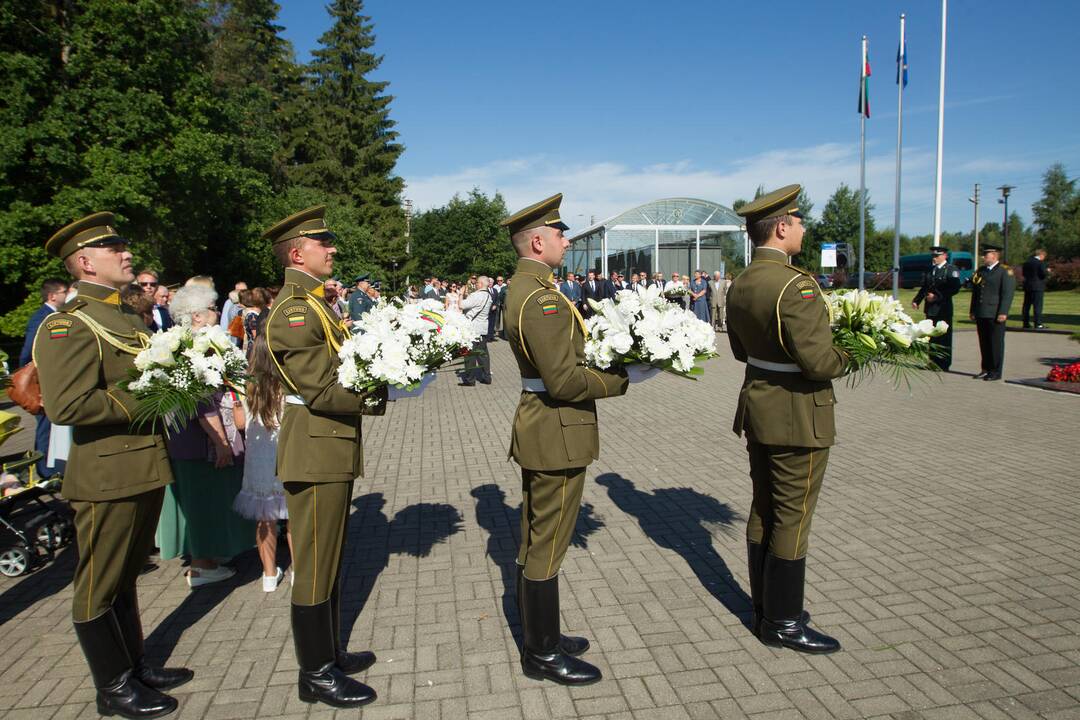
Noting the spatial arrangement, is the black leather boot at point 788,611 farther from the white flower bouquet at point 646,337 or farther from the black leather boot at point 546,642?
the white flower bouquet at point 646,337

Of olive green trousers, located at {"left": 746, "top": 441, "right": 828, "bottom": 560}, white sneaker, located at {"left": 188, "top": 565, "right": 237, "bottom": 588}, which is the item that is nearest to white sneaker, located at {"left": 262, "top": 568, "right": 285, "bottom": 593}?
white sneaker, located at {"left": 188, "top": 565, "right": 237, "bottom": 588}

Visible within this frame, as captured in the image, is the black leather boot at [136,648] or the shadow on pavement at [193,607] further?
the shadow on pavement at [193,607]

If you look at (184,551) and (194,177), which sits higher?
(194,177)

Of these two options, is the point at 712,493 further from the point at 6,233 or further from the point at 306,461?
the point at 6,233

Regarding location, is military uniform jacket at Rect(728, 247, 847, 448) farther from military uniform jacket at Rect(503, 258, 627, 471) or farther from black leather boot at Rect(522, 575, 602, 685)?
black leather boot at Rect(522, 575, 602, 685)

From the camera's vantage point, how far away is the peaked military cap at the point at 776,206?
12.2ft

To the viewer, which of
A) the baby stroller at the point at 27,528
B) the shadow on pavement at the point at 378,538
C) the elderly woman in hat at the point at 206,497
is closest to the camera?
the shadow on pavement at the point at 378,538

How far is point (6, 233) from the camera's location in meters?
17.4

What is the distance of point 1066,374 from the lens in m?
11.3

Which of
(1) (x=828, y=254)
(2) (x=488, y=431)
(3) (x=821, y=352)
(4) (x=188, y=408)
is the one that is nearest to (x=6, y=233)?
(2) (x=488, y=431)

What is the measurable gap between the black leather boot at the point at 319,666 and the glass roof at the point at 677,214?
2689 centimetres

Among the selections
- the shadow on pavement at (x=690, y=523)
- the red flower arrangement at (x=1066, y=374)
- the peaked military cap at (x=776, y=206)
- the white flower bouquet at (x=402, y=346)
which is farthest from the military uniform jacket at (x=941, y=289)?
the white flower bouquet at (x=402, y=346)

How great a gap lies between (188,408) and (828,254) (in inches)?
867

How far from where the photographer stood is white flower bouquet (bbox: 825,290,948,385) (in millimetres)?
3756
